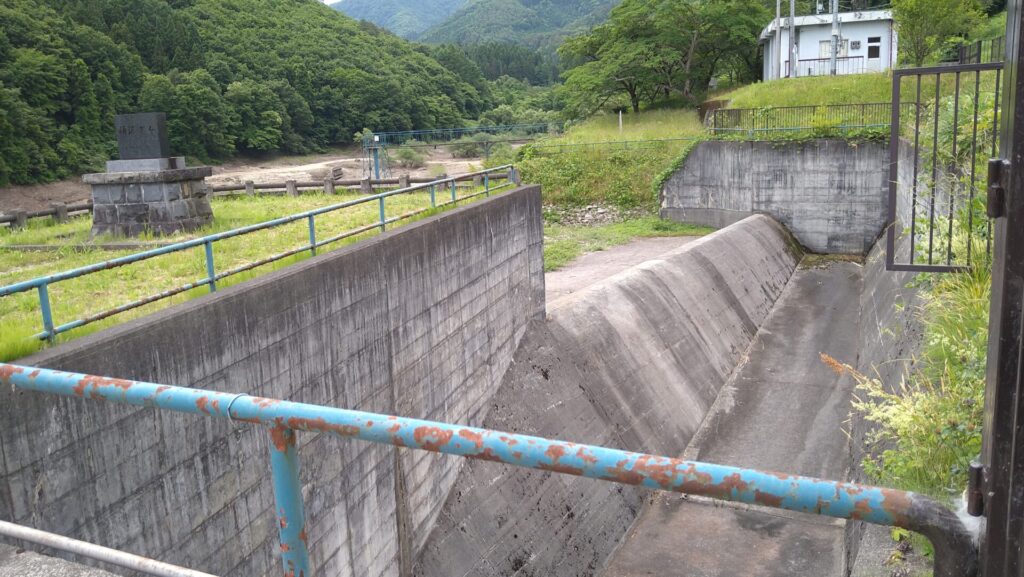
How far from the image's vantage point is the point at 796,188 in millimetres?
27328

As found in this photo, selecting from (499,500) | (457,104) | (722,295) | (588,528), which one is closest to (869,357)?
(722,295)

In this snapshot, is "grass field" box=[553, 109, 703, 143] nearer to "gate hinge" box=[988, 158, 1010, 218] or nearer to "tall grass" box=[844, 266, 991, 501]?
"tall grass" box=[844, 266, 991, 501]

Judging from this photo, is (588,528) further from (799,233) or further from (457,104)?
(457,104)

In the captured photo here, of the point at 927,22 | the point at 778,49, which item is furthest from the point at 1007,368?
the point at 778,49

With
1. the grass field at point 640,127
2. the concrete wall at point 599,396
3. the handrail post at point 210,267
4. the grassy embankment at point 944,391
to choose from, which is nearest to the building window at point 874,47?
the grass field at point 640,127

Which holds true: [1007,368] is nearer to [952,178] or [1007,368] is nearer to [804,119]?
[952,178]

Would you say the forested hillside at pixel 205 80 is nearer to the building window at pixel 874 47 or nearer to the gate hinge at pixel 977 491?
the building window at pixel 874 47

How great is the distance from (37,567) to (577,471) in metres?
2.20

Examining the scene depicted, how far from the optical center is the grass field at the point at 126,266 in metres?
6.91

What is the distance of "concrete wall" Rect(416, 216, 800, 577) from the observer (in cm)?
1052

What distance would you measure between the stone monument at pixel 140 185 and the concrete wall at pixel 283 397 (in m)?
4.34

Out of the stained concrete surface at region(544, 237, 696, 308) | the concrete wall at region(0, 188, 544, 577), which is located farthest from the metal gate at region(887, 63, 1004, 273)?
the stained concrete surface at region(544, 237, 696, 308)

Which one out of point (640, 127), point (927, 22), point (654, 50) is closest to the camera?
point (927, 22)

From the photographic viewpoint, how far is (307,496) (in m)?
7.52
